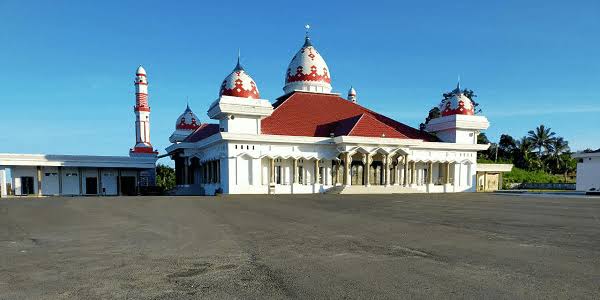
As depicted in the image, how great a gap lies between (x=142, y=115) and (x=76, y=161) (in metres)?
8.91

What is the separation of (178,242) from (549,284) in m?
6.23

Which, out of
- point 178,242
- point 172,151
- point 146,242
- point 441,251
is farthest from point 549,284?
point 172,151

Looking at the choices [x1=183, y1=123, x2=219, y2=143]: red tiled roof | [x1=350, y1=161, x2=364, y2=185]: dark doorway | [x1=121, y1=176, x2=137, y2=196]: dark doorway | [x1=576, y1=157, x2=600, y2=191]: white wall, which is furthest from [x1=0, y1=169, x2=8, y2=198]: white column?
[x1=576, y1=157, x2=600, y2=191]: white wall

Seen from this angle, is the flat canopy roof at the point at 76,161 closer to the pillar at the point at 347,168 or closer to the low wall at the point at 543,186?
the pillar at the point at 347,168

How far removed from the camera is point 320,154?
33531 mm

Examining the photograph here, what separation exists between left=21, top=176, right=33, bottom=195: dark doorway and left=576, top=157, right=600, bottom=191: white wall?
53.0m

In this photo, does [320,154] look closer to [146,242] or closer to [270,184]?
[270,184]

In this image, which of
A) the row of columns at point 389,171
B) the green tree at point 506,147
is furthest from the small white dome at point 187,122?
the green tree at point 506,147

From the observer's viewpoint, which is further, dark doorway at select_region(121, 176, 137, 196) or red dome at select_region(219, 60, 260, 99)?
dark doorway at select_region(121, 176, 137, 196)

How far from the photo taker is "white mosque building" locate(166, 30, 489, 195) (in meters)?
31.2

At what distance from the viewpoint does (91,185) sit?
1586 inches

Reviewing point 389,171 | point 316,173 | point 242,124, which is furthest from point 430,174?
point 242,124

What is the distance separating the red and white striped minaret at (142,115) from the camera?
43.8 meters

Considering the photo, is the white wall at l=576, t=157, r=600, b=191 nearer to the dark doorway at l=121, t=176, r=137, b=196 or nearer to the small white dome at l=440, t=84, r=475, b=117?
the small white dome at l=440, t=84, r=475, b=117
